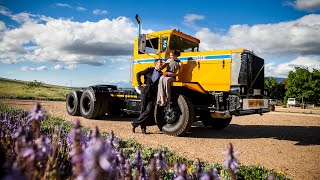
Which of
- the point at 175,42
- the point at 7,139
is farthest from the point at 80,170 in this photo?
the point at 175,42

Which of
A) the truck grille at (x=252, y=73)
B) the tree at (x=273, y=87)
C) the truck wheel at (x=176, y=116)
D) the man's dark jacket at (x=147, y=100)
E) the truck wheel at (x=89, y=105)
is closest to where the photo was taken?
the truck wheel at (x=176, y=116)

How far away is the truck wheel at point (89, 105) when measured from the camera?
1129 centimetres

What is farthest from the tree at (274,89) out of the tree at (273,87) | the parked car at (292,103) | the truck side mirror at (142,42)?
the truck side mirror at (142,42)

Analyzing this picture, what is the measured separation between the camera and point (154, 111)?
8.48 meters

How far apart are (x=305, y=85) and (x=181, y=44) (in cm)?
5706

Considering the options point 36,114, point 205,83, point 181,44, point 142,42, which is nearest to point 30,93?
point 142,42

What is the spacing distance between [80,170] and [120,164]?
129 centimetres

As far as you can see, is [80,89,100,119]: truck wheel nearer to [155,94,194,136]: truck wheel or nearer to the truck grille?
[155,94,194,136]: truck wheel

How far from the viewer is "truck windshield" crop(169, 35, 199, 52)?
9508 mm

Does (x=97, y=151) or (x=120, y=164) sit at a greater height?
(x=97, y=151)

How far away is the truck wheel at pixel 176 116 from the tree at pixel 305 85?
57245 mm

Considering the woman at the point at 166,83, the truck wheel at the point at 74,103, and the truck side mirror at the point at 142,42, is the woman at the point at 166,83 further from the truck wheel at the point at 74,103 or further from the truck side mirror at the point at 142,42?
the truck wheel at the point at 74,103

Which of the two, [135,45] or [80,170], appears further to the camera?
[135,45]

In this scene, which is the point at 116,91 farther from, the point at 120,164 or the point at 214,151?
the point at 120,164
